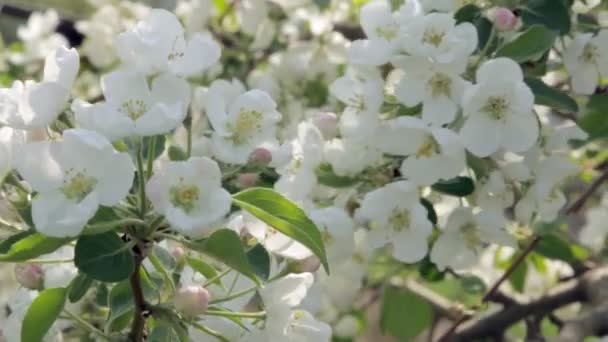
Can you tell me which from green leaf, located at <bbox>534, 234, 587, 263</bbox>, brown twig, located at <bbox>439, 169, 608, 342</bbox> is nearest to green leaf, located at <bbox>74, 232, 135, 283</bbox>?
brown twig, located at <bbox>439, 169, 608, 342</bbox>

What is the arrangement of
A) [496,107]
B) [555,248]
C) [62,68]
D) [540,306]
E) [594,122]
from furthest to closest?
[540,306]
[555,248]
[594,122]
[496,107]
[62,68]

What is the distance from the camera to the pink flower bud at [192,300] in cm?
100

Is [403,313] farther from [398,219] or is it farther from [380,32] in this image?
[380,32]

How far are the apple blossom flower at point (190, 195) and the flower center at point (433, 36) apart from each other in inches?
15.1

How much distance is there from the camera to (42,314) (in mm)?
1038

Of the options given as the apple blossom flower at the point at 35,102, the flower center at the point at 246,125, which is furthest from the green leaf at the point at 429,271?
the apple blossom flower at the point at 35,102

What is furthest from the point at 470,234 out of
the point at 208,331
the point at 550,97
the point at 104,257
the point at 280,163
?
the point at 104,257

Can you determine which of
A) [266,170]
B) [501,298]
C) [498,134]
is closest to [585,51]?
[498,134]

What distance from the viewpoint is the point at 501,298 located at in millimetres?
2082

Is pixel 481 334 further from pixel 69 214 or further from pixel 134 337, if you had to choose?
pixel 69 214

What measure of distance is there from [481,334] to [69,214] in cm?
132

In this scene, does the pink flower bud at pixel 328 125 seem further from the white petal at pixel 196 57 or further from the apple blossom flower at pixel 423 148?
the white petal at pixel 196 57

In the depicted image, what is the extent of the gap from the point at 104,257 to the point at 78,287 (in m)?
0.10

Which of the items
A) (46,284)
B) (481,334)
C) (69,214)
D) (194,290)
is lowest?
(481,334)
